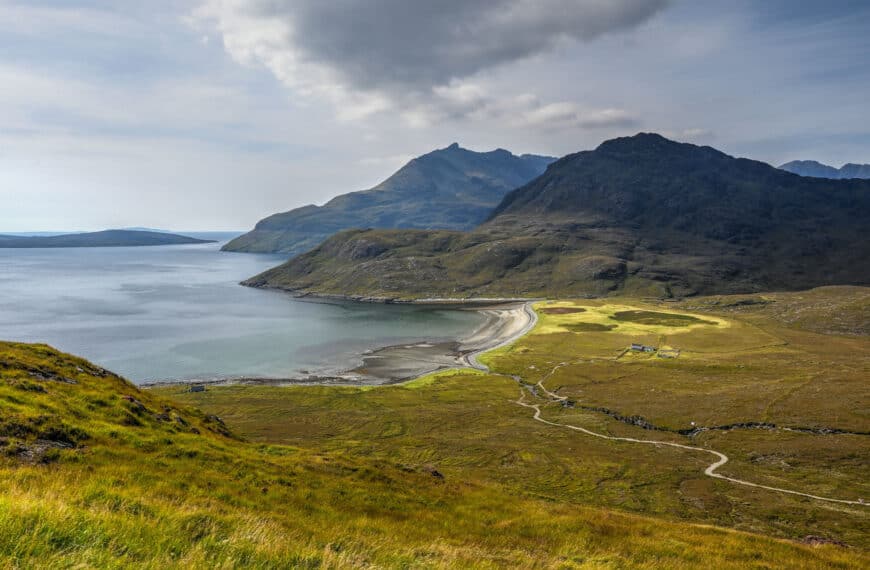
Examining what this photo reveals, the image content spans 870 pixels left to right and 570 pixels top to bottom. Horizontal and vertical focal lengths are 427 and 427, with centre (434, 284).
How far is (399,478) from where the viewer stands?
103 ft

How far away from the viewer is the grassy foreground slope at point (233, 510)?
349 inches

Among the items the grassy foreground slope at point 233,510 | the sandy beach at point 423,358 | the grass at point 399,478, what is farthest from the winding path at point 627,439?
the grassy foreground slope at point 233,510

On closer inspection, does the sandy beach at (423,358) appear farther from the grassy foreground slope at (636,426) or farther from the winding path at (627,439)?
the grassy foreground slope at (636,426)

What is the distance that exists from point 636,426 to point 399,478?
2860 inches

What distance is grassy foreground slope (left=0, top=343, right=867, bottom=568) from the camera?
349 inches

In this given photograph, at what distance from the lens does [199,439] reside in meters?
28.1

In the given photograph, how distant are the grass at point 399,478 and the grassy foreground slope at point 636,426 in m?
0.55

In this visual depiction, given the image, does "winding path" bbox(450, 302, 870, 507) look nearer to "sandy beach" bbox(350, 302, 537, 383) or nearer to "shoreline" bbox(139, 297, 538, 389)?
"sandy beach" bbox(350, 302, 537, 383)

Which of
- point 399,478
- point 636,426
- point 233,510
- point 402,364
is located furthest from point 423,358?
point 233,510

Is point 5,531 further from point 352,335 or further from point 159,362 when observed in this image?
point 352,335

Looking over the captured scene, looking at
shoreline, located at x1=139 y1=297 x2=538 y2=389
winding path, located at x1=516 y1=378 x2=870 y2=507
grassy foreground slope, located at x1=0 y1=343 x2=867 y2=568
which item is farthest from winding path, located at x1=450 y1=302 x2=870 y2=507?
grassy foreground slope, located at x1=0 y1=343 x2=867 y2=568

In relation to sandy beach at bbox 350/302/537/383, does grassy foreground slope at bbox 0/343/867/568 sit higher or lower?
higher

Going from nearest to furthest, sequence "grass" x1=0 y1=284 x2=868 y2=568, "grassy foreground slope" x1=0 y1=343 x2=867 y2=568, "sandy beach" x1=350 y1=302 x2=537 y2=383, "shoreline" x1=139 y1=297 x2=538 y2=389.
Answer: "grassy foreground slope" x1=0 y1=343 x2=867 y2=568, "grass" x1=0 y1=284 x2=868 y2=568, "shoreline" x1=139 y1=297 x2=538 y2=389, "sandy beach" x1=350 y1=302 x2=537 y2=383

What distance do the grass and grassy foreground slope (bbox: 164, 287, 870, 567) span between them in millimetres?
550
